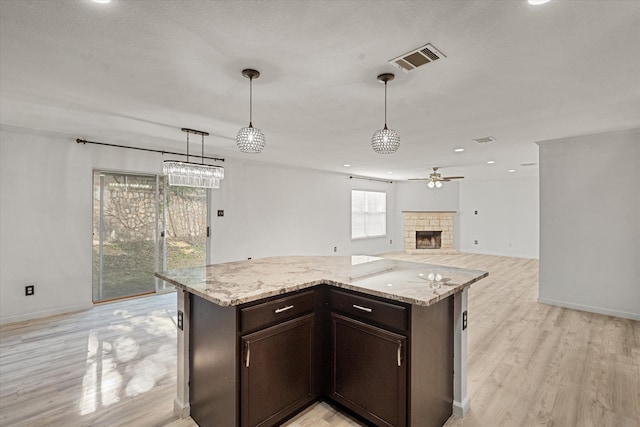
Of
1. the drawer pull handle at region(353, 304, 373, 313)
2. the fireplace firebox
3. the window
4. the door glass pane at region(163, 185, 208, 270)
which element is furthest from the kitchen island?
the fireplace firebox

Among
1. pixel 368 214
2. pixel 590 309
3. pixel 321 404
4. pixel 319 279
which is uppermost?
pixel 368 214

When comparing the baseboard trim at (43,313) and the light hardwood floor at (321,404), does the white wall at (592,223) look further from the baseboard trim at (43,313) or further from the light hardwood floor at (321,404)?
the baseboard trim at (43,313)

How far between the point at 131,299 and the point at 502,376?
4.87 m

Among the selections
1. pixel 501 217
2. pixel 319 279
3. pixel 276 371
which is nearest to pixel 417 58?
pixel 319 279

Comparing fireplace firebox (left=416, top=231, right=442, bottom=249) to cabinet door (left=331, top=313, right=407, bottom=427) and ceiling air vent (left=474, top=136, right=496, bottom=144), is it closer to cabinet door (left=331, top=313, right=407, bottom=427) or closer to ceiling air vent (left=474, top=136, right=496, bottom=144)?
ceiling air vent (left=474, top=136, right=496, bottom=144)

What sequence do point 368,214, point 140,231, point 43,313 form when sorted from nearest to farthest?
point 43,313
point 140,231
point 368,214

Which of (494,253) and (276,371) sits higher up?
(276,371)

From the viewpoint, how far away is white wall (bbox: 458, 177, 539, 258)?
8430 mm

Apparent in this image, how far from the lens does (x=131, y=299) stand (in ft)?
15.4

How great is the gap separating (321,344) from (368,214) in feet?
24.0

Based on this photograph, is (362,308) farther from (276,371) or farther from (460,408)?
(460,408)

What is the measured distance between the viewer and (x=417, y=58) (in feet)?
6.64

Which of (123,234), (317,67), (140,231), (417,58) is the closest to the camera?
(417,58)

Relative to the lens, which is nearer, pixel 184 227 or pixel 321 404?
pixel 321 404
